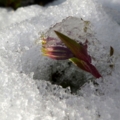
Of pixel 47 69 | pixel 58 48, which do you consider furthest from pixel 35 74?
pixel 58 48

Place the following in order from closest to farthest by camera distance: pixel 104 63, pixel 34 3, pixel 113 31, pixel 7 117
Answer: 1. pixel 7 117
2. pixel 104 63
3. pixel 113 31
4. pixel 34 3

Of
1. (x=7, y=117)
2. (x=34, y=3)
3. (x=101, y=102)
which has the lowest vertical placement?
(x=34, y=3)

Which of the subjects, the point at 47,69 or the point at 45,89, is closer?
the point at 45,89

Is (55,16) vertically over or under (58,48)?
under

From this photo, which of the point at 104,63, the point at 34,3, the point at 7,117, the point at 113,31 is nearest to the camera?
the point at 7,117

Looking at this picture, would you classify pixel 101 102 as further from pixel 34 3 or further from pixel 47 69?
pixel 34 3

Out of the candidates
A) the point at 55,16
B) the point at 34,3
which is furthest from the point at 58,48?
the point at 34,3

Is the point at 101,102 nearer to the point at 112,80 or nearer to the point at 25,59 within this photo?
the point at 112,80
